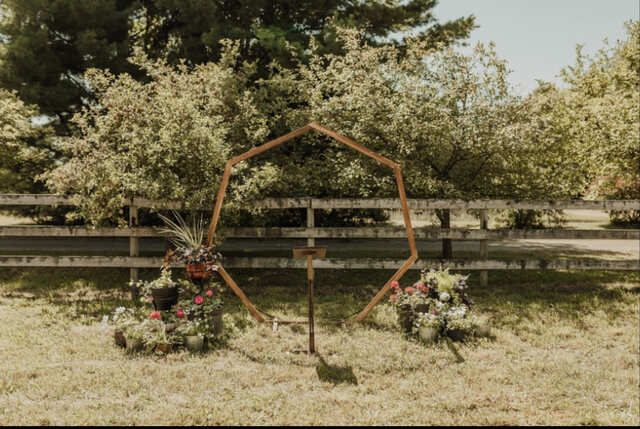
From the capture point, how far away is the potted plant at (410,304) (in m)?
5.81

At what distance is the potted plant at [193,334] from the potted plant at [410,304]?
247 centimetres

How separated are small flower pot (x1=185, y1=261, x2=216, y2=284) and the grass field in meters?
0.83

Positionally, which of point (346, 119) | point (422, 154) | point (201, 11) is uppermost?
point (201, 11)

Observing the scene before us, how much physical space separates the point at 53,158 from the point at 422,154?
931 centimetres

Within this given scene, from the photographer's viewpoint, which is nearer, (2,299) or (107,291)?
(2,299)

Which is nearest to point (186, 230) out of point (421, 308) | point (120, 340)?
point (120, 340)

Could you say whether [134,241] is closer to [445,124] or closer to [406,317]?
[406,317]

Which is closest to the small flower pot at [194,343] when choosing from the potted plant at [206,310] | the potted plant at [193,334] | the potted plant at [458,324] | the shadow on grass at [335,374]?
the potted plant at [193,334]

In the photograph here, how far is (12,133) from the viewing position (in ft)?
28.7

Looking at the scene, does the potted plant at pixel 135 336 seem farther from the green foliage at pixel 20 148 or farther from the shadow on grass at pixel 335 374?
the green foliage at pixel 20 148

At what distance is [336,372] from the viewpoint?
470 centimetres

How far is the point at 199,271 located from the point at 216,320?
683 millimetres

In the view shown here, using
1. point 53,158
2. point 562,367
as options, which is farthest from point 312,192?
point 53,158

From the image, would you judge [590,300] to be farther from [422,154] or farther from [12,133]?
[12,133]
